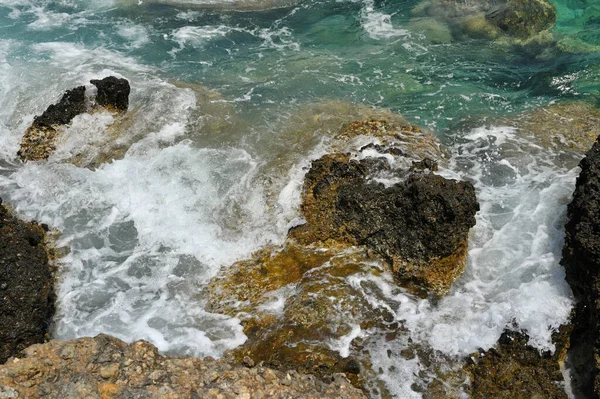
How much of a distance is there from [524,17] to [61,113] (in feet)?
54.1

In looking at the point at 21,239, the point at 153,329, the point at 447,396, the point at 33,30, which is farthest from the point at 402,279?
the point at 33,30

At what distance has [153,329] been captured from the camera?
782 centimetres

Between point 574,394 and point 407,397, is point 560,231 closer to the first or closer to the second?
point 574,394

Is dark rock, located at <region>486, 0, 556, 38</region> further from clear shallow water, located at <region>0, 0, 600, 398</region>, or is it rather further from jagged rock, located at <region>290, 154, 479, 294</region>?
jagged rock, located at <region>290, 154, 479, 294</region>

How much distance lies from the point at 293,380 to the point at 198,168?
6.28 metres

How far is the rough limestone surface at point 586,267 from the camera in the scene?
691 cm

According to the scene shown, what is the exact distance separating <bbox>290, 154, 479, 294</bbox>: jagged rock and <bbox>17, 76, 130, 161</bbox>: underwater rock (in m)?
6.52

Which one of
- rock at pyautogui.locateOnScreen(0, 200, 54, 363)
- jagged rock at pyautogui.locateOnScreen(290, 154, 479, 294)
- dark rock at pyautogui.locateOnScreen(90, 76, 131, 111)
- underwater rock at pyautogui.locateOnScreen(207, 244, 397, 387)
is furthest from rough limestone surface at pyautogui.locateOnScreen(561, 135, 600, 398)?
dark rock at pyautogui.locateOnScreen(90, 76, 131, 111)

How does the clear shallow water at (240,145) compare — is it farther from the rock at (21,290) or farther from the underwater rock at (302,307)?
the rock at (21,290)

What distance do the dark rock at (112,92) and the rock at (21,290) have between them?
4.98 m

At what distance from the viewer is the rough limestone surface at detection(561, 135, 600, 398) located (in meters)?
6.91

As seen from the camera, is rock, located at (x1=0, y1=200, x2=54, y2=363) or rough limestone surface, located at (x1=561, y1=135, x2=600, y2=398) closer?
rough limestone surface, located at (x1=561, y1=135, x2=600, y2=398)

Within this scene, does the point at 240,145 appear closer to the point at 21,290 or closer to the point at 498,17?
the point at 21,290

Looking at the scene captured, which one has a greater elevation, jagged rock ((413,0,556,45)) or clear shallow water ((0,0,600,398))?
jagged rock ((413,0,556,45))
